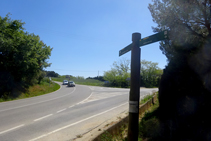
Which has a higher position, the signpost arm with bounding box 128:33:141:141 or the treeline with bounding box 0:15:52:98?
the treeline with bounding box 0:15:52:98

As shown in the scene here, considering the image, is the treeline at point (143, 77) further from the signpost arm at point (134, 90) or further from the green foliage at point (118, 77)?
the signpost arm at point (134, 90)

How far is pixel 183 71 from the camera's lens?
4.73 meters

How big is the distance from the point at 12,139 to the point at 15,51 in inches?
636

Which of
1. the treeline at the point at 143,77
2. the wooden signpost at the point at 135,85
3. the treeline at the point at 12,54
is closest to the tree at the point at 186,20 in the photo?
the wooden signpost at the point at 135,85

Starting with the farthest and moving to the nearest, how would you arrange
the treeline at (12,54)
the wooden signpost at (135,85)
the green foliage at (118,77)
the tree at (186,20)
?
the green foliage at (118,77) → the treeline at (12,54) → the tree at (186,20) → the wooden signpost at (135,85)

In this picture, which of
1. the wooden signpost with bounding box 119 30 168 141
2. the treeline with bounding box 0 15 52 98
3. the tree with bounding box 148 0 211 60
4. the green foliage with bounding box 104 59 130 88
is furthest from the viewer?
the green foliage with bounding box 104 59 130 88

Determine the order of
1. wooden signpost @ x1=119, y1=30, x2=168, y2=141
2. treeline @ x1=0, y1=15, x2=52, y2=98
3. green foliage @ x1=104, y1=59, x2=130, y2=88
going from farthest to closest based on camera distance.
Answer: green foliage @ x1=104, y1=59, x2=130, y2=88, treeline @ x1=0, y1=15, x2=52, y2=98, wooden signpost @ x1=119, y1=30, x2=168, y2=141

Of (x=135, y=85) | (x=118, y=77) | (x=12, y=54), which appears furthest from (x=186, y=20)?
(x=118, y=77)

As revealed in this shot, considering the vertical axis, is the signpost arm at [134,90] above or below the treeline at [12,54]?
below

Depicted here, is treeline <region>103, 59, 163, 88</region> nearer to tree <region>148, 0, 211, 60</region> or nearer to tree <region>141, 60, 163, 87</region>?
tree <region>141, 60, 163, 87</region>

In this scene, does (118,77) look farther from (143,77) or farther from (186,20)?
(186,20)

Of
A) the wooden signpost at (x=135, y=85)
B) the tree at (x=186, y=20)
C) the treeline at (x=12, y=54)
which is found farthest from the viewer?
the treeline at (x=12, y=54)

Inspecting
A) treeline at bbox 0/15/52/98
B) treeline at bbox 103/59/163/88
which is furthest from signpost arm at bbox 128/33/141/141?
treeline at bbox 103/59/163/88

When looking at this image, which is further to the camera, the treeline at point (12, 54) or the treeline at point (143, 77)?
the treeline at point (143, 77)
